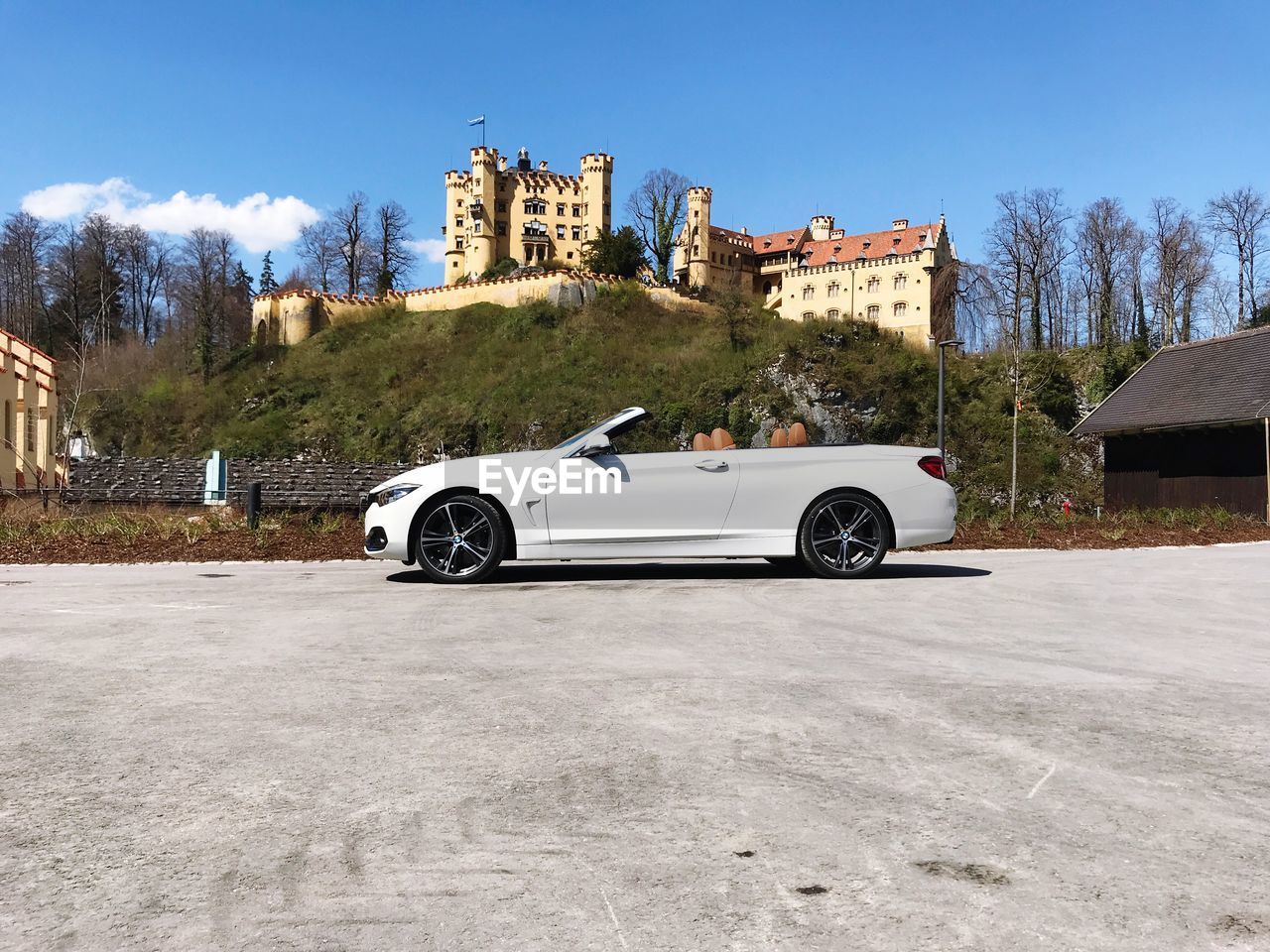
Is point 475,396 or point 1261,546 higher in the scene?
point 475,396

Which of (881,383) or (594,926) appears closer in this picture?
(594,926)

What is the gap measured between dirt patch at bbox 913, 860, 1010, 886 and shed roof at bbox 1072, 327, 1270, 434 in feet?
120

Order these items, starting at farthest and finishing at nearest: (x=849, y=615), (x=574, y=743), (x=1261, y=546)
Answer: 1. (x=1261, y=546)
2. (x=849, y=615)
3. (x=574, y=743)

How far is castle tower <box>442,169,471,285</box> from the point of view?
99238 mm

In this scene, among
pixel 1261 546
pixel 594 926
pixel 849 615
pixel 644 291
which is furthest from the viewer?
pixel 644 291

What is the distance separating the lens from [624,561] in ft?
38.7

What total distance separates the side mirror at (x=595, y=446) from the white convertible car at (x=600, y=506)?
0.01 meters

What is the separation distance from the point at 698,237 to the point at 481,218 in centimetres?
2127

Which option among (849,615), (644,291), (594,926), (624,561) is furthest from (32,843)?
(644,291)

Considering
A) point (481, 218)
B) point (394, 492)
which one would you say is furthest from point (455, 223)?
point (394, 492)

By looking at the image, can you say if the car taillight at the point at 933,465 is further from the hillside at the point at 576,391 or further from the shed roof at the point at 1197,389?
the hillside at the point at 576,391

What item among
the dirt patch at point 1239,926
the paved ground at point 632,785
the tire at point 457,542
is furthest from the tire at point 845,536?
the dirt patch at point 1239,926

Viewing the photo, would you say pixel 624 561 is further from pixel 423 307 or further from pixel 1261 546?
pixel 423 307

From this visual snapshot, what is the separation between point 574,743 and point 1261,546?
58.0 ft
